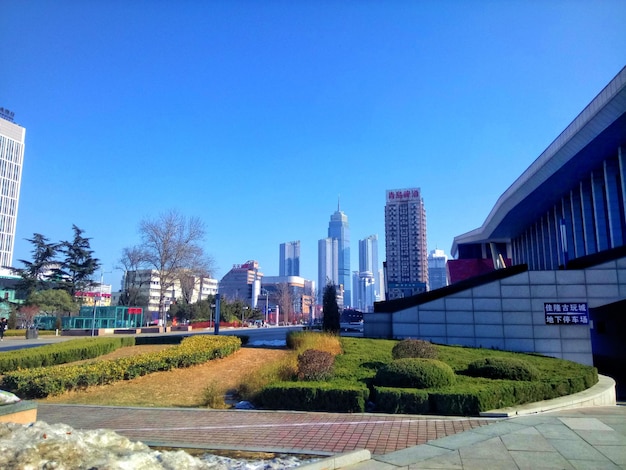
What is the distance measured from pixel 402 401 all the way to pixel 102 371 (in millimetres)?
9319

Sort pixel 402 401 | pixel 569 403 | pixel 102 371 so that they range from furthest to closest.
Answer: pixel 102 371, pixel 569 403, pixel 402 401

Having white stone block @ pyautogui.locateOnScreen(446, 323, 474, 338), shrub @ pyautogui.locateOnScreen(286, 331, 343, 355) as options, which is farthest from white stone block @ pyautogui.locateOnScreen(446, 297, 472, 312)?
shrub @ pyautogui.locateOnScreen(286, 331, 343, 355)

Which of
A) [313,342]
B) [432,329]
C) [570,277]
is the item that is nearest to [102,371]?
[313,342]

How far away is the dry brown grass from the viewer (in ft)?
38.6

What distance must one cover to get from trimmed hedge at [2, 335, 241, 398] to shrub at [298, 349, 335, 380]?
18.5 ft

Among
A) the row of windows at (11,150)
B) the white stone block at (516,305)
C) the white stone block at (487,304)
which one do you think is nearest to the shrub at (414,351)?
the white stone block at (487,304)

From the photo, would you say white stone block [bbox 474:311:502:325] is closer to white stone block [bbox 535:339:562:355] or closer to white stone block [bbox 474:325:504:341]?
white stone block [bbox 474:325:504:341]

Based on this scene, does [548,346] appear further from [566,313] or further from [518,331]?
[566,313]

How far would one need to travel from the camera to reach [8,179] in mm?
113312

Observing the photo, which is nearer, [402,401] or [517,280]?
[402,401]

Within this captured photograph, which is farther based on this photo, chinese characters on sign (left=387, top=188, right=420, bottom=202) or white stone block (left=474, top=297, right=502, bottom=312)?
chinese characters on sign (left=387, top=188, right=420, bottom=202)

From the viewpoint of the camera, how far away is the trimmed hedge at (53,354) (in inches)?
585

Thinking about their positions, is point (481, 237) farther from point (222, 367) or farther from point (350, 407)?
point (350, 407)

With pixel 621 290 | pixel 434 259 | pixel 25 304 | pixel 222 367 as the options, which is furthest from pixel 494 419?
pixel 434 259
